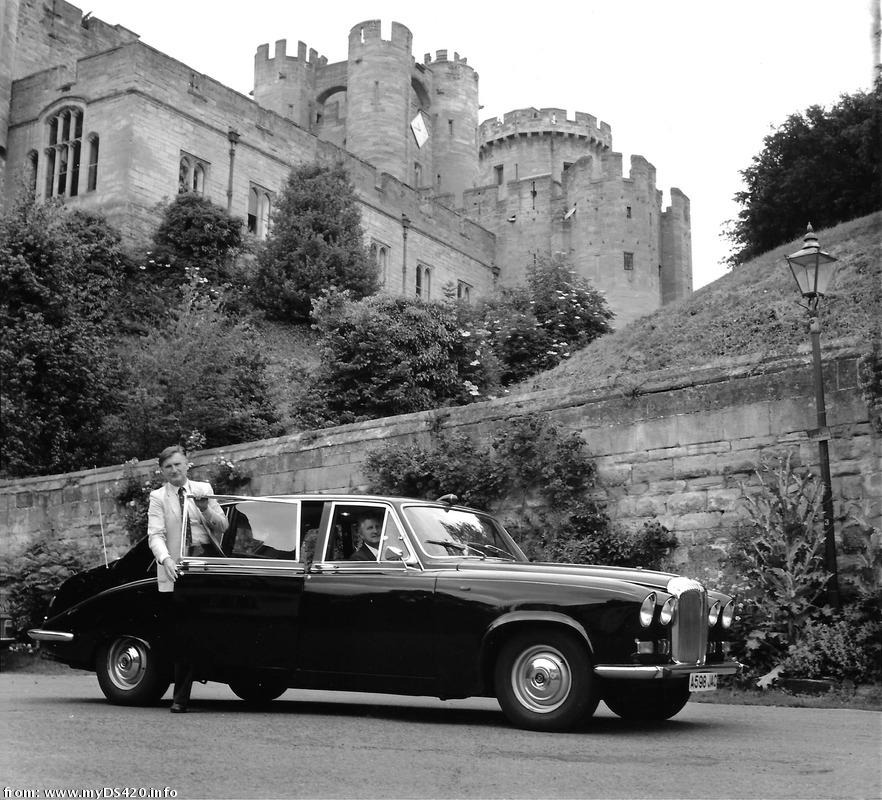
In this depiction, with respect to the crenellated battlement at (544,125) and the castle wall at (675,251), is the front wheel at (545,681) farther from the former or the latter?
the crenellated battlement at (544,125)

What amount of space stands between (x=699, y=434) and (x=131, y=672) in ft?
21.8

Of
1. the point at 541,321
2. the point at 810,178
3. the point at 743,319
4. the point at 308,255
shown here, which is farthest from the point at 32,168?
the point at 743,319

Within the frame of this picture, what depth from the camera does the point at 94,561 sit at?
18.5m

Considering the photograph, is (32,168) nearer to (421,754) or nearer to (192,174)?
(192,174)

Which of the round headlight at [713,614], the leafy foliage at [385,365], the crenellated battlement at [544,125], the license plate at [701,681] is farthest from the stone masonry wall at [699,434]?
the crenellated battlement at [544,125]

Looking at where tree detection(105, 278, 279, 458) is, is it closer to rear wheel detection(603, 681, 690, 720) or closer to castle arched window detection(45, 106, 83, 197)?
rear wheel detection(603, 681, 690, 720)

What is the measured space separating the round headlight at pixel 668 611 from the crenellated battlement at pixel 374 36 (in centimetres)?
6089

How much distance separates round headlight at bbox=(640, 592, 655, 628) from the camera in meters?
7.40

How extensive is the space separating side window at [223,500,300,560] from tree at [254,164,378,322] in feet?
86.3

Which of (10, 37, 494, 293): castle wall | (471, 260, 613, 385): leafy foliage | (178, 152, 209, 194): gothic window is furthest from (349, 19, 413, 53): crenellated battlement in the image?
(471, 260, 613, 385): leafy foliage

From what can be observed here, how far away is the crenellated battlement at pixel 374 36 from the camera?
64.6 m

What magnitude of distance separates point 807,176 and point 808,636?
30.8 m

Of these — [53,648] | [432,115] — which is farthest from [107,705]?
[432,115]

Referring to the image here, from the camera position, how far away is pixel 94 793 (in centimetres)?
524
